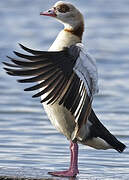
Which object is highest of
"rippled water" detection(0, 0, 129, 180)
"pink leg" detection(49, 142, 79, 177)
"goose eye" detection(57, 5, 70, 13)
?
"goose eye" detection(57, 5, 70, 13)

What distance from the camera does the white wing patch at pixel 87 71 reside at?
9.05 m

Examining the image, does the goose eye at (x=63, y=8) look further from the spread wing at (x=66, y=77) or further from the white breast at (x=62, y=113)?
the spread wing at (x=66, y=77)

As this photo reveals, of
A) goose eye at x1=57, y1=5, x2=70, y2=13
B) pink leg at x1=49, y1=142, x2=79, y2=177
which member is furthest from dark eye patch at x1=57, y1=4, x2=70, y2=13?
pink leg at x1=49, y1=142, x2=79, y2=177

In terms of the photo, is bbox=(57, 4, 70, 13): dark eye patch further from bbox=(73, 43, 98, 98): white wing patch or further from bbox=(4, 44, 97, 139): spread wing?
bbox=(73, 43, 98, 98): white wing patch

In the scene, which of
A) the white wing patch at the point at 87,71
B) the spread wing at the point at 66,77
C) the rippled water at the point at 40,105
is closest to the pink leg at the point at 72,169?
the rippled water at the point at 40,105

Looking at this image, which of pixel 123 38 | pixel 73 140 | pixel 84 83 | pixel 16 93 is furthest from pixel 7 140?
pixel 123 38

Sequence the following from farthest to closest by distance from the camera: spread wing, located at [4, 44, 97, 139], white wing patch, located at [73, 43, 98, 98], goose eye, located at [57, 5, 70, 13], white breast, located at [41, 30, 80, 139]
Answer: goose eye, located at [57, 5, 70, 13]
white breast, located at [41, 30, 80, 139]
white wing patch, located at [73, 43, 98, 98]
spread wing, located at [4, 44, 97, 139]

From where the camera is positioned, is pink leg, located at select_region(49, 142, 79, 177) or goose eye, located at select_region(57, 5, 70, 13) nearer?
pink leg, located at select_region(49, 142, 79, 177)

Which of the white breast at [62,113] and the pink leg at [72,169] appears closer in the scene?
the pink leg at [72,169]

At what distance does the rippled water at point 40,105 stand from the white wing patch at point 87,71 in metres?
0.93

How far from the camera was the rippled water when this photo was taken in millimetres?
10594

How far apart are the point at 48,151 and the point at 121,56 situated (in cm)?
1004

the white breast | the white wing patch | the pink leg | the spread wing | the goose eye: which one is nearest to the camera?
the spread wing

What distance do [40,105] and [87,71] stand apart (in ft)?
21.3
